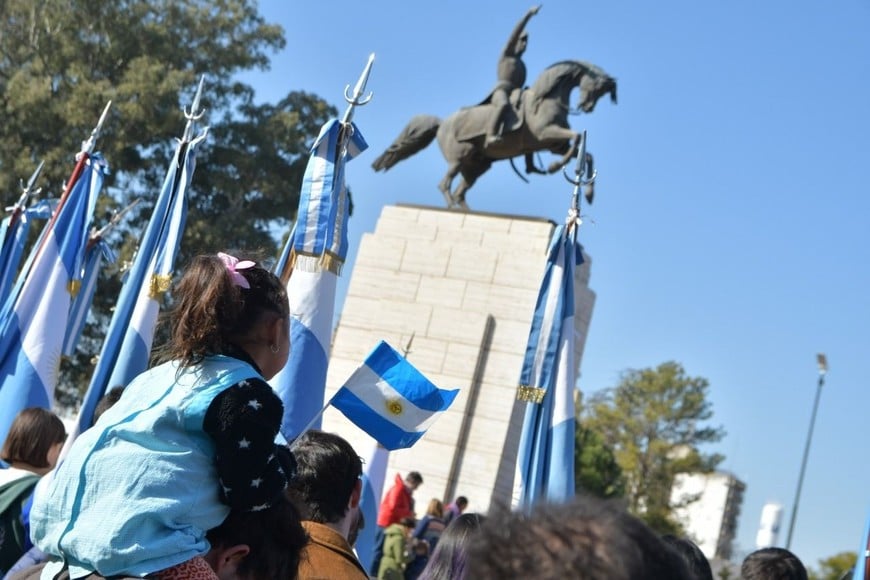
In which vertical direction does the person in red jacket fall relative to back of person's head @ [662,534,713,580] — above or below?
below

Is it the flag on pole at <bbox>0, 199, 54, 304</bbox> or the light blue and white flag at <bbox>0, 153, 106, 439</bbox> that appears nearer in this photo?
the light blue and white flag at <bbox>0, 153, 106, 439</bbox>

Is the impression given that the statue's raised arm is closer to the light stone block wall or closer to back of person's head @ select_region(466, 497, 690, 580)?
the light stone block wall

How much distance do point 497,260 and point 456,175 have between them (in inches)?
86.2

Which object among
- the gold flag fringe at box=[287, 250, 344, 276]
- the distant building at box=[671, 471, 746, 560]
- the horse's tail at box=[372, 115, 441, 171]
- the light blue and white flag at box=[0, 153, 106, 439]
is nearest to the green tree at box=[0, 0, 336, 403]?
the horse's tail at box=[372, 115, 441, 171]

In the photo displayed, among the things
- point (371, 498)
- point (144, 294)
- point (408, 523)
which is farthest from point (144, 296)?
point (408, 523)

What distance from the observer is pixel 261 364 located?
2.58 m

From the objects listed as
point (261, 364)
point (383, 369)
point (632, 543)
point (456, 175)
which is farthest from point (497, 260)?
point (632, 543)

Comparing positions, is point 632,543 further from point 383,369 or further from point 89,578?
point 383,369

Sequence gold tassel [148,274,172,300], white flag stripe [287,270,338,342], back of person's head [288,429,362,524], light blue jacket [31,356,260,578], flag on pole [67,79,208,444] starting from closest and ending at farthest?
1. light blue jacket [31,356,260,578]
2. back of person's head [288,429,362,524]
3. white flag stripe [287,270,338,342]
4. flag on pole [67,79,208,444]
5. gold tassel [148,274,172,300]

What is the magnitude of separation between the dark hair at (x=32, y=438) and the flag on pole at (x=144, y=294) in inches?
66.1

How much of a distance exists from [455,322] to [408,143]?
11.9 feet

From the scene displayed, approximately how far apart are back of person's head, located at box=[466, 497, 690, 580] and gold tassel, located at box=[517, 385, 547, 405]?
5960 mm

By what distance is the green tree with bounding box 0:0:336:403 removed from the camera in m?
24.1

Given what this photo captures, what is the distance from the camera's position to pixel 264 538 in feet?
8.09
